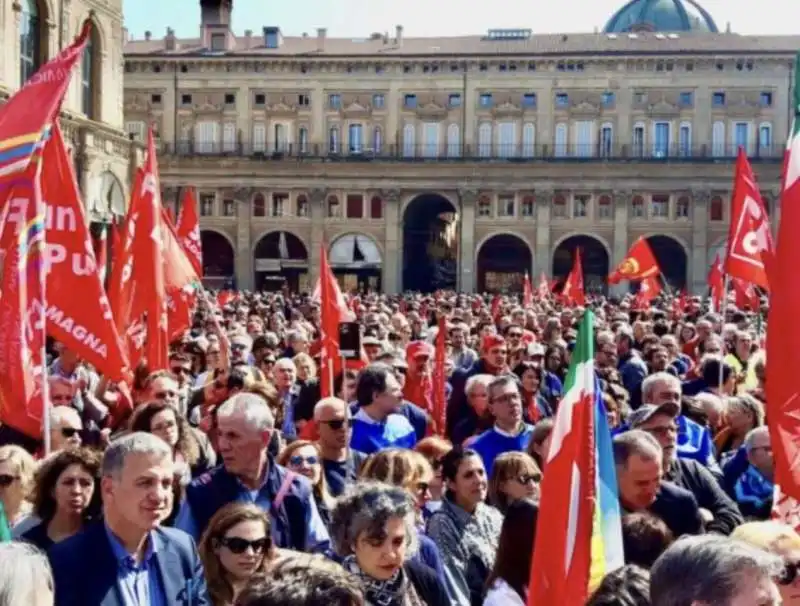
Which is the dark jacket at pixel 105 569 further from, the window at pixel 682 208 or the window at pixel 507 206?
the window at pixel 682 208

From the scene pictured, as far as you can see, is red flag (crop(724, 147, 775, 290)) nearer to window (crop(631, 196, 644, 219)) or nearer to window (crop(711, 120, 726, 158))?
window (crop(631, 196, 644, 219))

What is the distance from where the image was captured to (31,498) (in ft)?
18.0

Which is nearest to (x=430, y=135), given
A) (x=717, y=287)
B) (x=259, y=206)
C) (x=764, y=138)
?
(x=259, y=206)

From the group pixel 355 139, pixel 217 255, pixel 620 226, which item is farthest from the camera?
pixel 217 255

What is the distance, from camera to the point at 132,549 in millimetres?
4391

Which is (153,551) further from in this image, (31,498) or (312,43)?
(312,43)

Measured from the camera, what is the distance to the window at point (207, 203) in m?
59.7

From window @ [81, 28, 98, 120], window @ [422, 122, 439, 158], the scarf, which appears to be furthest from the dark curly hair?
window @ [422, 122, 439, 158]

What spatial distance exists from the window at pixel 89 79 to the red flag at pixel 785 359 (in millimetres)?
26391

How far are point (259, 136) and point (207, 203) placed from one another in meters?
4.24

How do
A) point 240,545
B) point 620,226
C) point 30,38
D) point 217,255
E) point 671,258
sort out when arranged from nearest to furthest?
point 240,545, point 30,38, point 620,226, point 671,258, point 217,255

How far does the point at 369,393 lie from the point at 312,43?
56294 mm

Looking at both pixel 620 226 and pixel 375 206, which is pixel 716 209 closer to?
pixel 620 226

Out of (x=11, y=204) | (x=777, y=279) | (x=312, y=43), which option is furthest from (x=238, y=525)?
(x=312, y=43)
